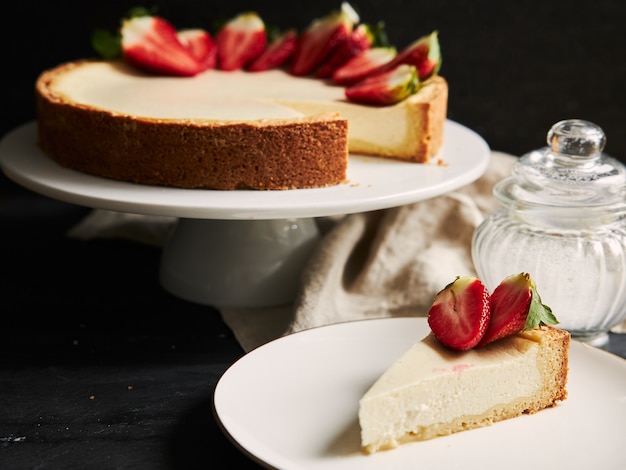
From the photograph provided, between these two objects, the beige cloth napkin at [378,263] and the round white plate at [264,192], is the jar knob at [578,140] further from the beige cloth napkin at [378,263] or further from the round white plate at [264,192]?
the beige cloth napkin at [378,263]

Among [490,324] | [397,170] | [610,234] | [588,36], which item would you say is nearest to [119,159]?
[397,170]

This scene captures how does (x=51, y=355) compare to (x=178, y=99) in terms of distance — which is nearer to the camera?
(x=51, y=355)

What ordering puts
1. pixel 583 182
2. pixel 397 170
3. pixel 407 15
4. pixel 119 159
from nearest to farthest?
pixel 583 182, pixel 119 159, pixel 397 170, pixel 407 15

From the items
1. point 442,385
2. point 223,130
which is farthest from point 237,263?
point 442,385

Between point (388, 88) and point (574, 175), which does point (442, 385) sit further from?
point (388, 88)

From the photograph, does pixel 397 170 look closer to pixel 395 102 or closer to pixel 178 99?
pixel 395 102

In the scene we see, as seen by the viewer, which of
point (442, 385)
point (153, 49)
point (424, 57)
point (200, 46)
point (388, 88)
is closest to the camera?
point (442, 385)
